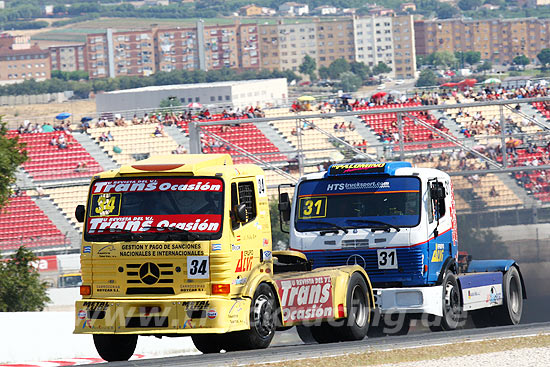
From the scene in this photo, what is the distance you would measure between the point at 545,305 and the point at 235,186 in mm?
10284

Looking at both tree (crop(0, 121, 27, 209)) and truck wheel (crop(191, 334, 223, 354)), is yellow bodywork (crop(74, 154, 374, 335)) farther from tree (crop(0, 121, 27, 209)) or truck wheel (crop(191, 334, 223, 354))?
tree (crop(0, 121, 27, 209))

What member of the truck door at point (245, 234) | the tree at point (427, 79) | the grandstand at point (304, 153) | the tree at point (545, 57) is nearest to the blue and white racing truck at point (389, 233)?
the truck door at point (245, 234)

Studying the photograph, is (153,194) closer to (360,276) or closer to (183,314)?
(183,314)

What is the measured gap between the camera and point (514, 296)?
54.7ft

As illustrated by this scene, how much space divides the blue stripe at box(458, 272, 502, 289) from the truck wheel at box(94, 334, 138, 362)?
5.44m

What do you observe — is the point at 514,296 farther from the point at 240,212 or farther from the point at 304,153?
the point at 304,153

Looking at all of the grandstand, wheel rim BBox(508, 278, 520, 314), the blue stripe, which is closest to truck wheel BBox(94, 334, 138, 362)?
the blue stripe

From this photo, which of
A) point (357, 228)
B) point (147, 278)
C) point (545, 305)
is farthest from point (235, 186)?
point (545, 305)

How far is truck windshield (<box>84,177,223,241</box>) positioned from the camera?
1095 centimetres

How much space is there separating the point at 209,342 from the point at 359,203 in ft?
11.5

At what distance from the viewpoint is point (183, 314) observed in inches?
426

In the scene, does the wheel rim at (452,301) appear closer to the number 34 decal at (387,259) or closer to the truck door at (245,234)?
the number 34 decal at (387,259)

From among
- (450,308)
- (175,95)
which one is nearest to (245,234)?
(450,308)

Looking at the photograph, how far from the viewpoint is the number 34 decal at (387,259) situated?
14.0 metres
